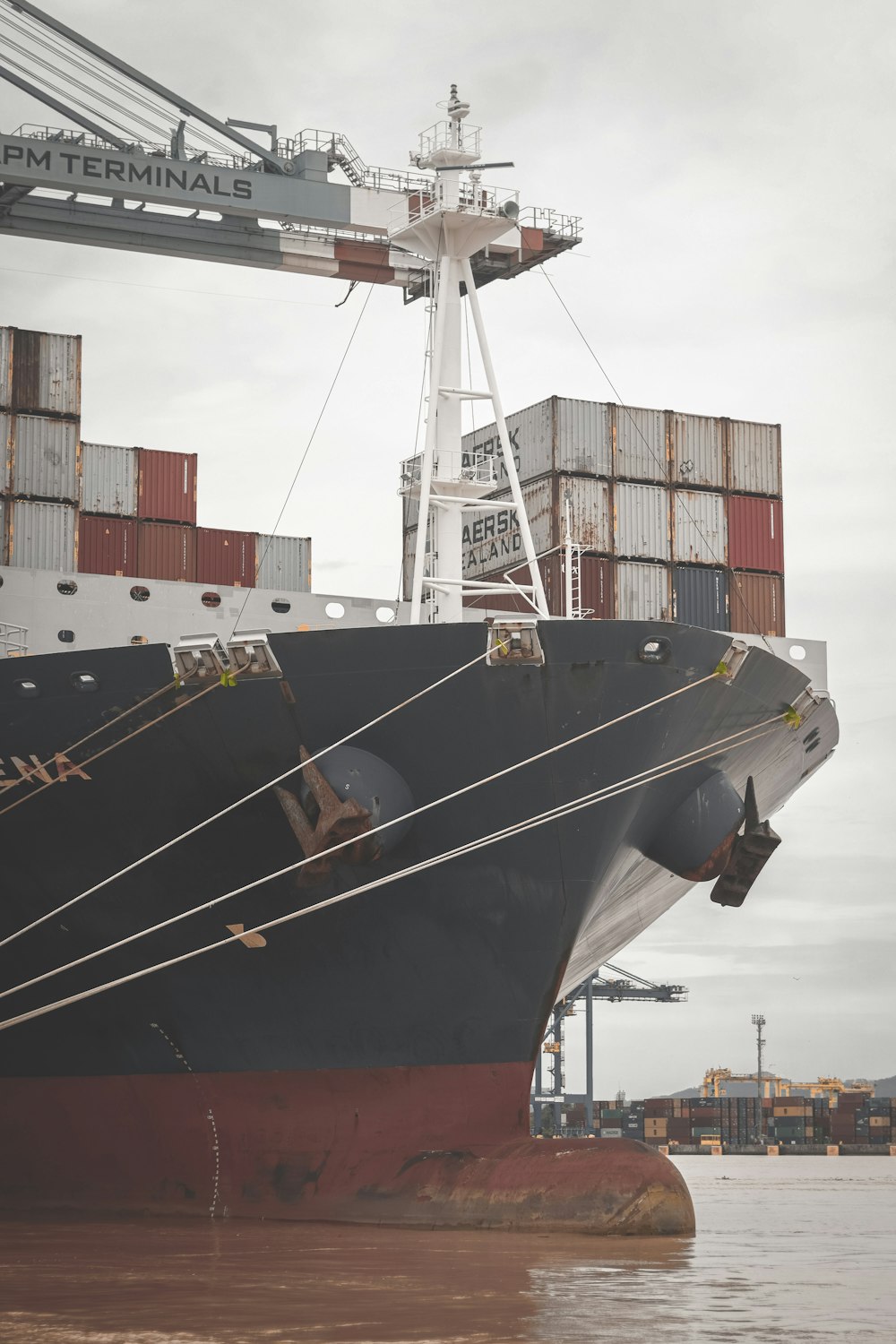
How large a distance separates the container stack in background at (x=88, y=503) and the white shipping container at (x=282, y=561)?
1 centimetres

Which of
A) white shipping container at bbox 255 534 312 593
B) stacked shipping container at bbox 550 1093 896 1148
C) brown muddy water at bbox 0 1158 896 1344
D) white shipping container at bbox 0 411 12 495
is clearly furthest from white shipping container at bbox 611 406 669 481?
stacked shipping container at bbox 550 1093 896 1148

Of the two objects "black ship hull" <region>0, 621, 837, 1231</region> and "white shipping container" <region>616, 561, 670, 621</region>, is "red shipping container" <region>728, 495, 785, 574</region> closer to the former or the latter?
"white shipping container" <region>616, 561, 670, 621</region>

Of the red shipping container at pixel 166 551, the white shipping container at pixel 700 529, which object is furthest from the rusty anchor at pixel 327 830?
the white shipping container at pixel 700 529

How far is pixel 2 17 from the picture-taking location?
75.6 ft

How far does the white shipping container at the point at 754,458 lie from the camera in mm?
23734

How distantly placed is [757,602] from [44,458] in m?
9.88

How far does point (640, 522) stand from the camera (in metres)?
22.4

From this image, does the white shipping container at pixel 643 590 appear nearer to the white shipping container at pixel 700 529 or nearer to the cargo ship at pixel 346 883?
the white shipping container at pixel 700 529

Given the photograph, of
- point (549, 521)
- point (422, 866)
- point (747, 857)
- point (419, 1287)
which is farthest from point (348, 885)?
point (549, 521)

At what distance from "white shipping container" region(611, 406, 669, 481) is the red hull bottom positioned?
34.4 ft

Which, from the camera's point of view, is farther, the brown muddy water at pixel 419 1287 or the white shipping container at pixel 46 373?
the white shipping container at pixel 46 373

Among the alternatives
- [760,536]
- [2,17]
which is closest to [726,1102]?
[760,536]

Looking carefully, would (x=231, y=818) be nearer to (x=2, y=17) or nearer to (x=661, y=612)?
(x=661, y=612)

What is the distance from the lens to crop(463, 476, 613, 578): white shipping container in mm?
21766
